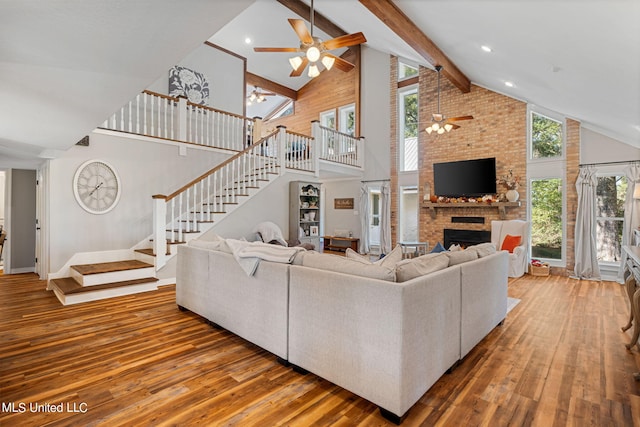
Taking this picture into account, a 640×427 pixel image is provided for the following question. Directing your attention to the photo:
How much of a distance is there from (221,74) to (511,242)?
305 inches

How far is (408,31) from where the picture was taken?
480 centimetres

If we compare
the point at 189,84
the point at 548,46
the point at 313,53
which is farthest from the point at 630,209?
the point at 189,84

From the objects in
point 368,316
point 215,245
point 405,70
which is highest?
point 405,70

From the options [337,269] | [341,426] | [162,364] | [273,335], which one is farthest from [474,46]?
[162,364]

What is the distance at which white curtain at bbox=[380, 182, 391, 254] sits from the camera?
879cm

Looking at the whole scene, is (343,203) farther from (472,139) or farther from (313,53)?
(313,53)

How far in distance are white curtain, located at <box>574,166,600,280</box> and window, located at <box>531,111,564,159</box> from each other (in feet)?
2.18

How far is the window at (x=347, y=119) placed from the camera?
999cm

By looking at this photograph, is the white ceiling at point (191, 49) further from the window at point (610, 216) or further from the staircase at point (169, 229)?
the staircase at point (169, 229)

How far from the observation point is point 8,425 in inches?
70.8

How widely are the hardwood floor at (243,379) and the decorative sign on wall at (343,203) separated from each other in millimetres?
6300

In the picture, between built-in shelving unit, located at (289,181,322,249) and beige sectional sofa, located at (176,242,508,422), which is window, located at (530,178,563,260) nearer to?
beige sectional sofa, located at (176,242,508,422)

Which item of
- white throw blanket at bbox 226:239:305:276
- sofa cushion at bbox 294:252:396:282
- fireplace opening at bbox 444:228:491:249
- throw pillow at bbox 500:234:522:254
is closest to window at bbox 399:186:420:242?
fireplace opening at bbox 444:228:491:249

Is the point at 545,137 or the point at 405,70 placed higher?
the point at 405,70
